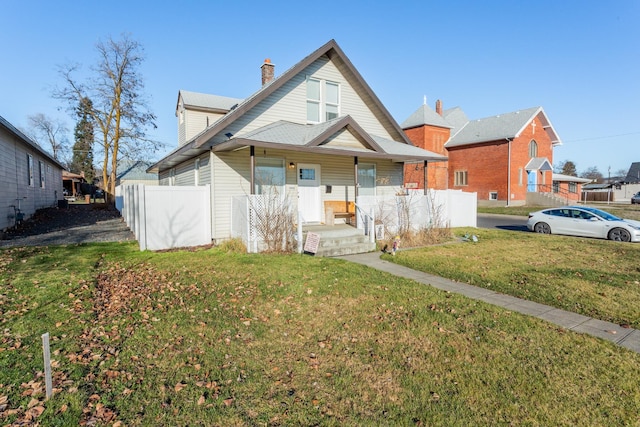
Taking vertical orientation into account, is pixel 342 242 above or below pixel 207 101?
below

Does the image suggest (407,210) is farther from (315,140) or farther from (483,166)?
(483,166)

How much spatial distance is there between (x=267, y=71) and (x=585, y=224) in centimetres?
1549

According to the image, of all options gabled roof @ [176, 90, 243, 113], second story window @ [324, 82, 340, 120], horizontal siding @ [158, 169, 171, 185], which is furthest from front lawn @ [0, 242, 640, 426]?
horizontal siding @ [158, 169, 171, 185]

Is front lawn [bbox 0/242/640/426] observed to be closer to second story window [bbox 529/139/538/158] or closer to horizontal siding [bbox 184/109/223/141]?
horizontal siding [bbox 184/109/223/141]

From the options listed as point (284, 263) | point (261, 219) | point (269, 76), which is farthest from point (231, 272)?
point (269, 76)

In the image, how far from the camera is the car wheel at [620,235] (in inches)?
524

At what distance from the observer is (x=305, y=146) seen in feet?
36.0

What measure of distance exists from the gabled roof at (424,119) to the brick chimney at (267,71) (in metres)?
22.3

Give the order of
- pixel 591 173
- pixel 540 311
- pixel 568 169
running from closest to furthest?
pixel 540 311 < pixel 568 169 < pixel 591 173

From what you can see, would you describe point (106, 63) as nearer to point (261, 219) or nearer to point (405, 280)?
point (261, 219)

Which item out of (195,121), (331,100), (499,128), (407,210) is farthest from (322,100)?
(499,128)

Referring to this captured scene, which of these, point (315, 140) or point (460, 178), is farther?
point (460, 178)

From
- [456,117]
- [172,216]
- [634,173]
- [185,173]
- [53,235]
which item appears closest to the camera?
[172,216]

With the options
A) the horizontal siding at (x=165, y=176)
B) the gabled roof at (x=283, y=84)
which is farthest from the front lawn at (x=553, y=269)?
the horizontal siding at (x=165, y=176)
